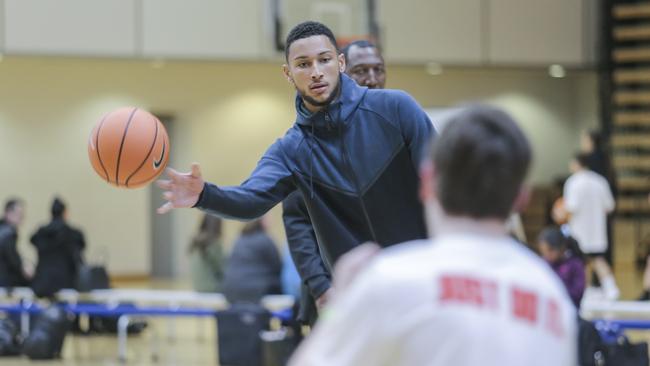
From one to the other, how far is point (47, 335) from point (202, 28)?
7.75 m

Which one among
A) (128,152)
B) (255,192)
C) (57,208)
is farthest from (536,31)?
(255,192)

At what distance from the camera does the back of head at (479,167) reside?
2143mm

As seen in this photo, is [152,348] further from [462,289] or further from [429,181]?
[462,289]

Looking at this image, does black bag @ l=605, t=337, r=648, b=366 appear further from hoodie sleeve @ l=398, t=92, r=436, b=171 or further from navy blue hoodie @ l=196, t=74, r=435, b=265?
hoodie sleeve @ l=398, t=92, r=436, b=171

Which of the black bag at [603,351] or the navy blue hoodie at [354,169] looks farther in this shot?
the black bag at [603,351]

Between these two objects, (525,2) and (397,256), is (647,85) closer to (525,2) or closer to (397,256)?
(525,2)

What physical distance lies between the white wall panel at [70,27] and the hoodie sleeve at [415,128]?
13227 mm

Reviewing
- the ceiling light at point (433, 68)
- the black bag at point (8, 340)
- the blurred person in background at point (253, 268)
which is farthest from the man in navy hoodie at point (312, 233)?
the ceiling light at point (433, 68)

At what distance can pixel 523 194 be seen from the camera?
225 cm

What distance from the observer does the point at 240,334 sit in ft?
33.5

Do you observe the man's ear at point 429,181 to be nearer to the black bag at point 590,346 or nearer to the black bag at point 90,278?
the black bag at point 590,346

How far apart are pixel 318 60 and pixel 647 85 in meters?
16.6

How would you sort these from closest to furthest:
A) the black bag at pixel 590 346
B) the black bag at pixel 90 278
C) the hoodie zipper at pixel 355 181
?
the hoodie zipper at pixel 355 181, the black bag at pixel 590 346, the black bag at pixel 90 278

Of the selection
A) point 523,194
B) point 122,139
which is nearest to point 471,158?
point 523,194
